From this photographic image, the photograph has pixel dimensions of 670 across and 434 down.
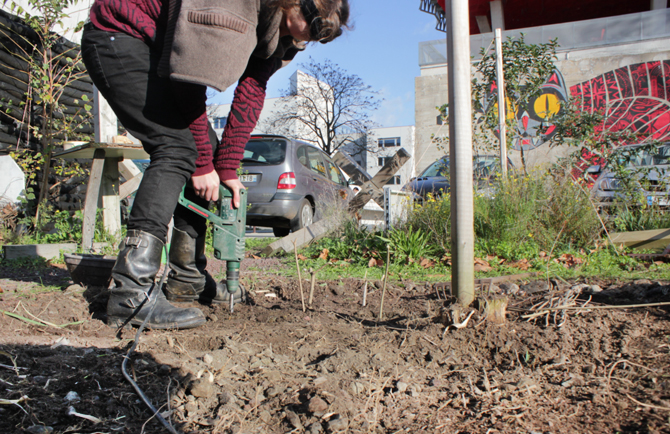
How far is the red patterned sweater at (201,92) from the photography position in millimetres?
1857

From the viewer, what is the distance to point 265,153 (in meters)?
7.08

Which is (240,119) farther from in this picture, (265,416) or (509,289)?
(509,289)

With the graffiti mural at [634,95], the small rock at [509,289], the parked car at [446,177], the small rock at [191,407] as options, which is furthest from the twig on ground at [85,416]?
the graffiti mural at [634,95]

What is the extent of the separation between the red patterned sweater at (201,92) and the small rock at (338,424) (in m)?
1.45

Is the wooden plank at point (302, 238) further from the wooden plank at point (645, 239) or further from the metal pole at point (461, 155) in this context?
the metal pole at point (461, 155)

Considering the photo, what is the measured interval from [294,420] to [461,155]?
117cm

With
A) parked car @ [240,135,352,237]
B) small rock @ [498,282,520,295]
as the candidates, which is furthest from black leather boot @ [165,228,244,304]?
parked car @ [240,135,352,237]

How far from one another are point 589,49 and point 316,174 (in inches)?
478

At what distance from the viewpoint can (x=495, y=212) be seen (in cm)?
425

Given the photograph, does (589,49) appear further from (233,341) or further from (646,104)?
(233,341)

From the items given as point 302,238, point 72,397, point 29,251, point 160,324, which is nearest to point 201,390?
point 72,397

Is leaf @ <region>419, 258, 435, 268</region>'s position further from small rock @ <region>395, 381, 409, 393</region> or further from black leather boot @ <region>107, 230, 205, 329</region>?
small rock @ <region>395, 381, 409, 393</region>

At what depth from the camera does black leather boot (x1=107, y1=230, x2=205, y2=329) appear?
1811mm

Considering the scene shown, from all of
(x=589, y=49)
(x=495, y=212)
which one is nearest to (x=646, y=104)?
(x=589, y=49)
